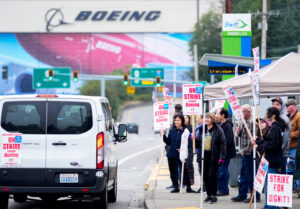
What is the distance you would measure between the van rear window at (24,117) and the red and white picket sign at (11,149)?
0.14 meters

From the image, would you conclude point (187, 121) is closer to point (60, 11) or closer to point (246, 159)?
point (246, 159)

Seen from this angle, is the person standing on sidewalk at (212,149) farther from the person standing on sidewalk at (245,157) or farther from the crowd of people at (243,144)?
the person standing on sidewalk at (245,157)

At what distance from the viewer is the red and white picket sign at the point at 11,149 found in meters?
11.1

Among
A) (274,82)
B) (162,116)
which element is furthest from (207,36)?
(274,82)

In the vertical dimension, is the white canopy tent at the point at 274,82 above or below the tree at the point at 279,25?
below

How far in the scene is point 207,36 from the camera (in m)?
64.6

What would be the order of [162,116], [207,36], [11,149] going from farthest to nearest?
[207,36] < [162,116] < [11,149]

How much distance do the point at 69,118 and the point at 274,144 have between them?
133 inches

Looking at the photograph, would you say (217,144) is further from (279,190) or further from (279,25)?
(279,25)

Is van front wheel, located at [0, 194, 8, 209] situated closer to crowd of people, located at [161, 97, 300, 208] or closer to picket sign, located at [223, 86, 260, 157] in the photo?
crowd of people, located at [161, 97, 300, 208]

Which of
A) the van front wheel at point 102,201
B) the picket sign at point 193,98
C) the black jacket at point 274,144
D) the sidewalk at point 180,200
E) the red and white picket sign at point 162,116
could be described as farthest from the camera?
the red and white picket sign at point 162,116

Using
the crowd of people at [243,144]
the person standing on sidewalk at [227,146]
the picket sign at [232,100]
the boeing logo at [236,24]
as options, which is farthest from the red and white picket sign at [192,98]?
the boeing logo at [236,24]

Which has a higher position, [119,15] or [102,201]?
[119,15]

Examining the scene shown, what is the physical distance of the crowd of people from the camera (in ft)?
35.9
